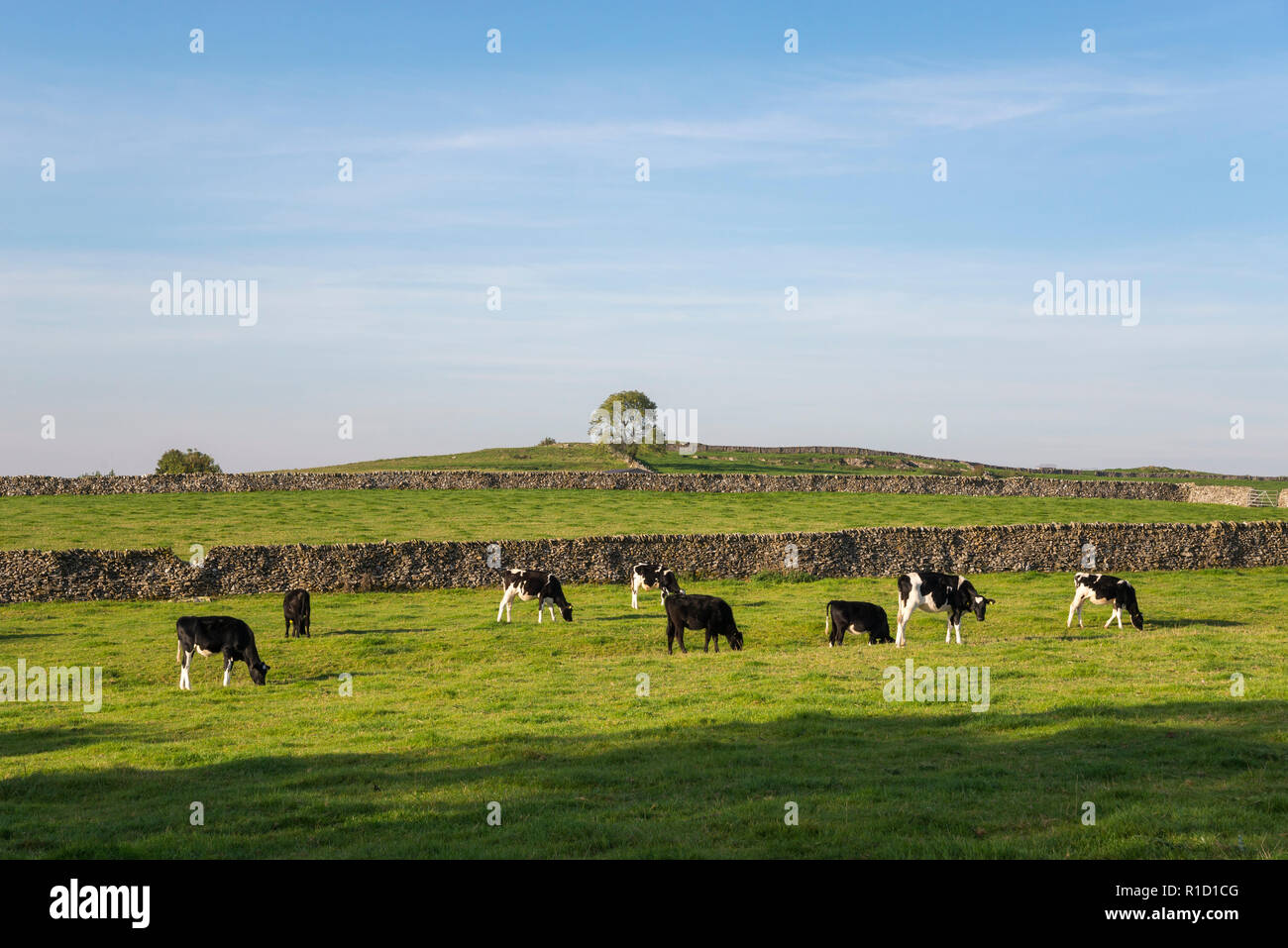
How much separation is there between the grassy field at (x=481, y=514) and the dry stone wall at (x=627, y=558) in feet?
20.6

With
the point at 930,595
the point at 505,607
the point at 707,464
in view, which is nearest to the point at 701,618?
the point at 930,595

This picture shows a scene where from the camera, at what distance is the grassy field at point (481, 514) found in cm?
4131

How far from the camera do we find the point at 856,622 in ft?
75.9

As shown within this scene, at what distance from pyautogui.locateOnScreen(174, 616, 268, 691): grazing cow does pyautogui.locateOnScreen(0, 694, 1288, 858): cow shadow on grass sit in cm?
563

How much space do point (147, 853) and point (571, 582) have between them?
24403 mm

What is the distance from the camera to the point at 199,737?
14773 mm

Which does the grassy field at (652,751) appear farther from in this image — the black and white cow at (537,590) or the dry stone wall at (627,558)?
the dry stone wall at (627,558)

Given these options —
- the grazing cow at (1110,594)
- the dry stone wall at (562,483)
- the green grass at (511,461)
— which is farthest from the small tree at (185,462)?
the grazing cow at (1110,594)

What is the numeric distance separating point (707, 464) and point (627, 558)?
55.1 metres

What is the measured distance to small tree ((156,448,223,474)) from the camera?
85.8 metres

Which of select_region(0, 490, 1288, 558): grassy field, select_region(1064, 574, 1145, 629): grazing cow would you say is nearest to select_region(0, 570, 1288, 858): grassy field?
select_region(1064, 574, 1145, 629): grazing cow

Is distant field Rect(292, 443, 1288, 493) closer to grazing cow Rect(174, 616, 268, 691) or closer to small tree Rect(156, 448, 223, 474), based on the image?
small tree Rect(156, 448, 223, 474)
